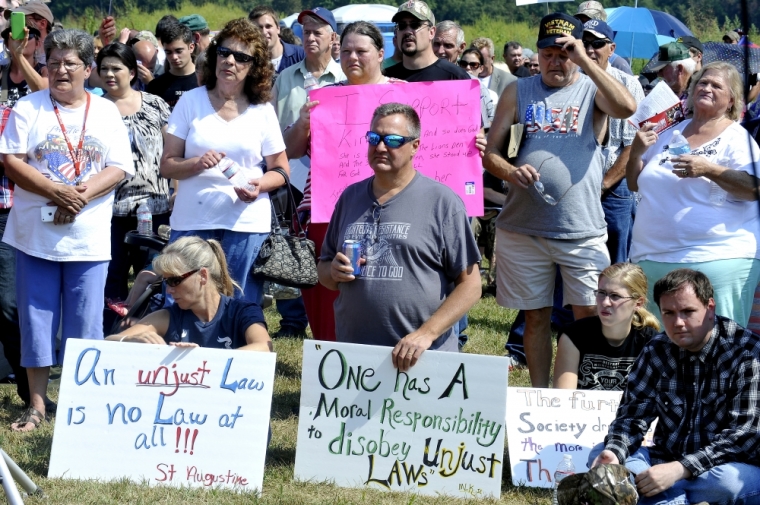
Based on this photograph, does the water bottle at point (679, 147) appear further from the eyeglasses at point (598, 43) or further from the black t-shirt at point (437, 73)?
the eyeglasses at point (598, 43)

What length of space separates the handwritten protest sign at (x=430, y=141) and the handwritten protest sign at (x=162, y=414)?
1.67 metres

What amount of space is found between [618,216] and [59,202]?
12.9 feet

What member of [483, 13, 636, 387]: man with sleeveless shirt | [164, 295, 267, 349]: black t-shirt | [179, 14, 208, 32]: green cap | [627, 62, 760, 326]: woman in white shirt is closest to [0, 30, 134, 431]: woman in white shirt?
[164, 295, 267, 349]: black t-shirt

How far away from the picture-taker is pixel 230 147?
615 cm

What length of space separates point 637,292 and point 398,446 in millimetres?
1471

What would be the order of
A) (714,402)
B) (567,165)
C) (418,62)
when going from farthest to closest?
1. (418,62)
2. (567,165)
3. (714,402)

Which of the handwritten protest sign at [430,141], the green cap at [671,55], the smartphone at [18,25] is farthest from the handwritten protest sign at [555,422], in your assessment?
the green cap at [671,55]

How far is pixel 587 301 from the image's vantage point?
19.7ft

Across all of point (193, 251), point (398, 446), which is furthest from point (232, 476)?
point (193, 251)

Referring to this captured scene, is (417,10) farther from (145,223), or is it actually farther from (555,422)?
(555,422)

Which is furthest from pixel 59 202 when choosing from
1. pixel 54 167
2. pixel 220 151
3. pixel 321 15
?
pixel 321 15

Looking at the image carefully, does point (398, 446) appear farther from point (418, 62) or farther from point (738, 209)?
point (418, 62)

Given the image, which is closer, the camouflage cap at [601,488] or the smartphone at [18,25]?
the camouflage cap at [601,488]

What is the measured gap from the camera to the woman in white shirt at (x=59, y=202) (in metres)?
5.90
